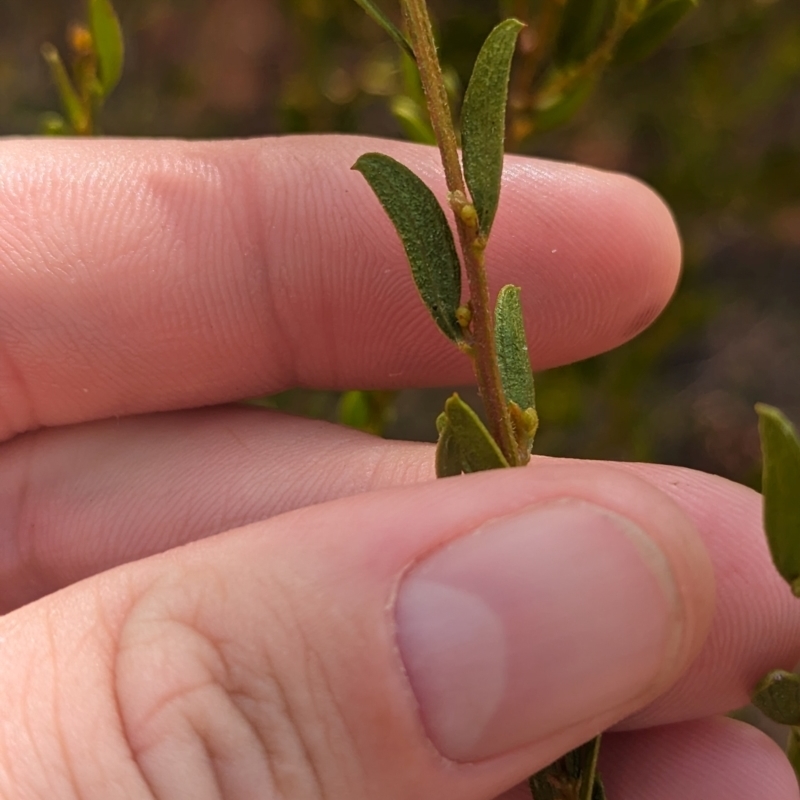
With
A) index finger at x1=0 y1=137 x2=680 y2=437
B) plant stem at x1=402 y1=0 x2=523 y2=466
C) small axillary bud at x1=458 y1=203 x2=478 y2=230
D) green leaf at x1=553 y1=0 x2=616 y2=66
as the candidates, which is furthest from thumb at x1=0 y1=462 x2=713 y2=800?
green leaf at x1=553 y1=0 x2=616 y2=66

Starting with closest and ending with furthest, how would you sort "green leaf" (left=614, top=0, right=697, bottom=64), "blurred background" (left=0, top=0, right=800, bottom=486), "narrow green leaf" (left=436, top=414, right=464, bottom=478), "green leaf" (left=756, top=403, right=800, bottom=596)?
"green leaf" (left=756, top=403, right=800, bottom=596), "narrow green leaf" (left=436, top=414, right=464, bottom=478), "green leaf" (left=614, top=0, right=697, bottom=64), "blurred background" (left=0, top=0, right=800, bottom=486)

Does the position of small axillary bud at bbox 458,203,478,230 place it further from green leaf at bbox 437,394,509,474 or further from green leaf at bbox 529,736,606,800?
green leaf at bbox 529,736,606,800

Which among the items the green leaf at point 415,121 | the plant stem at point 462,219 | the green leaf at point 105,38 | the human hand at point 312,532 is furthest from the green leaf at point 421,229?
the green leaf at point 105,38

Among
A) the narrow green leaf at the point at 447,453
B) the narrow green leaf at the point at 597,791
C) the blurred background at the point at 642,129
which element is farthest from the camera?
the blurred background at the point at 642,129

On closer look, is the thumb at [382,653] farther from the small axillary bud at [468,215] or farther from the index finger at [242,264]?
the index finger at [242,264]

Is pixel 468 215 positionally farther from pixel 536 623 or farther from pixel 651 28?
pixel 651 28

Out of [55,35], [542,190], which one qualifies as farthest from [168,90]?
[542,190]

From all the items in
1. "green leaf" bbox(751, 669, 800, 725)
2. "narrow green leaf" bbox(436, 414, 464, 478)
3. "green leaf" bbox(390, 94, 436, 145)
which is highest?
"green leaf" bbox(390, 94, 436, 145)
